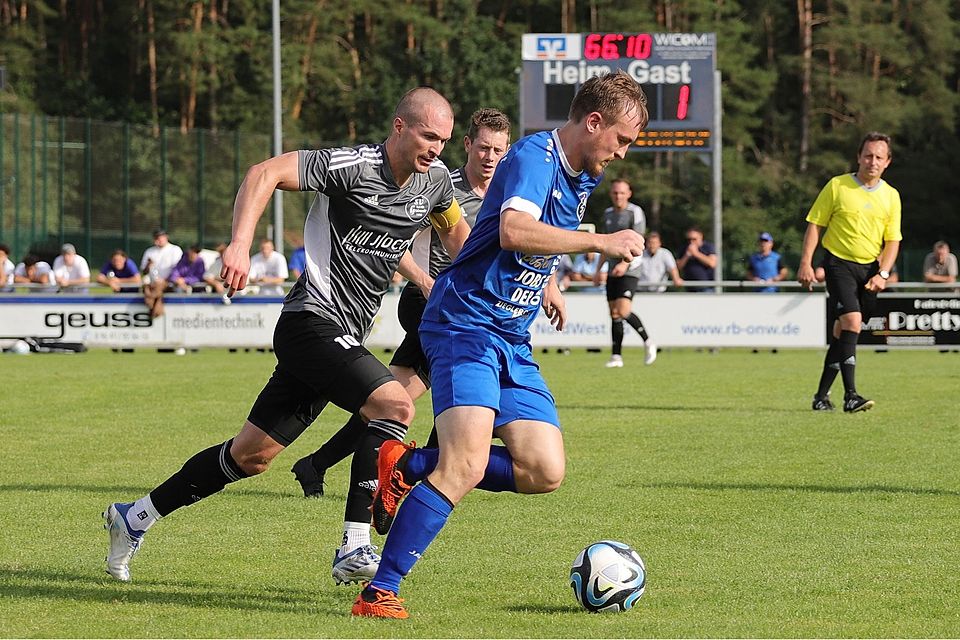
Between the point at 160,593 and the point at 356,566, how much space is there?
75cm

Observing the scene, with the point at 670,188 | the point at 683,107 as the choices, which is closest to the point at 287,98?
the point at 670,188

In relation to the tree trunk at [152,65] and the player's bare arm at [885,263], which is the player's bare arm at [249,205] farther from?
the tree trunk at [152,65]

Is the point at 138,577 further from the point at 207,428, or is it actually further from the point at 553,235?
the point at 207,428

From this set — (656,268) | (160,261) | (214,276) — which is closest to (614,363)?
(656,268)

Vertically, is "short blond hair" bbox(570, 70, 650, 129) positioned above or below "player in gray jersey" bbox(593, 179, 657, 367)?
above

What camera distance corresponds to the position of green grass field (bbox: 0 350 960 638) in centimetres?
531

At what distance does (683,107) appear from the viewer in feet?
82.2

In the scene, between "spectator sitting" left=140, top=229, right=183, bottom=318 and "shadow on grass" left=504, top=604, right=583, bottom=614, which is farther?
"spectator sitting" left=140, top=229, right=183, bottom=318

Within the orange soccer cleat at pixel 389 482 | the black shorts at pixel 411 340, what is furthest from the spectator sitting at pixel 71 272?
the orange soccer cleat at pixel 389 482

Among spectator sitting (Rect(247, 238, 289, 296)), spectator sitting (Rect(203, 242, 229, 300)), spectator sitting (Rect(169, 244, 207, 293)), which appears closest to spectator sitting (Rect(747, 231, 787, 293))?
spectator sitting (Rect(247, 238, 289, 296))

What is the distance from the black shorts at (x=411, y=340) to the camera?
348 inches

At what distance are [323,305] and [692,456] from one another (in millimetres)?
4358

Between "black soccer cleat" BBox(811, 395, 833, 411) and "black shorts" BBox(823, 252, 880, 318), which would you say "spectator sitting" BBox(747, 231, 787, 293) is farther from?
"black shorts" BBox(823, 252, 880, 318)

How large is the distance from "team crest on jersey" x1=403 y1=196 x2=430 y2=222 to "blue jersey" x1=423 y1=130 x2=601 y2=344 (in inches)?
35.0
